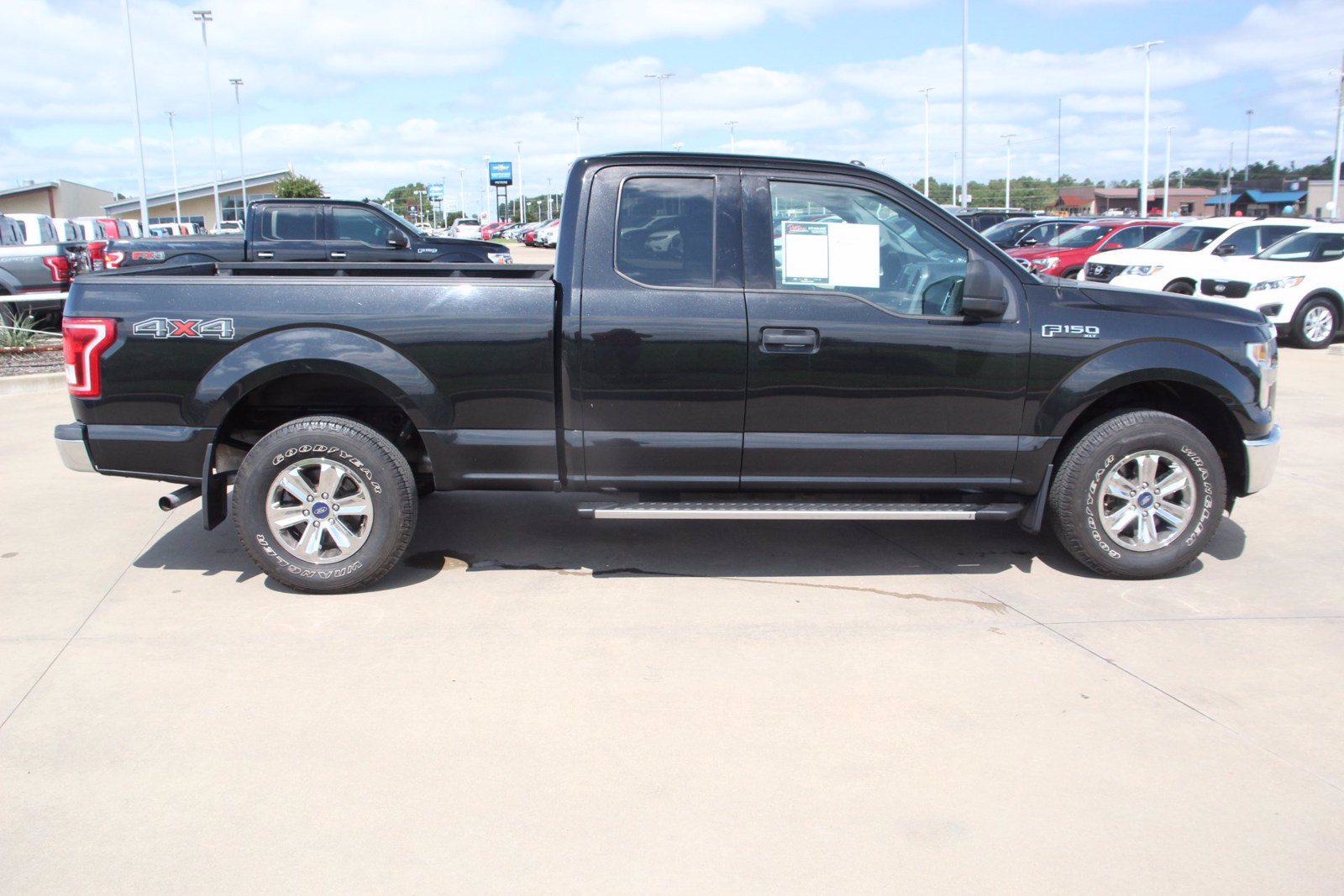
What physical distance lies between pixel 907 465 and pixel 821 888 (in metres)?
2.54

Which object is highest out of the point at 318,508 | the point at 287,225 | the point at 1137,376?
the point at 287,225

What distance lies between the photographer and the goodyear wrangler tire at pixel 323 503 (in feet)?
15.9

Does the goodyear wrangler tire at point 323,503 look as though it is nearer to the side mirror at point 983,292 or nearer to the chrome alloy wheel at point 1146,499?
the side mirror at point 983,292

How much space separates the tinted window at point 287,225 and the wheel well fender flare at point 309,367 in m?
9.44

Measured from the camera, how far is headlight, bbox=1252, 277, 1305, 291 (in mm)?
13805

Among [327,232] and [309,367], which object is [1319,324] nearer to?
[327,232]

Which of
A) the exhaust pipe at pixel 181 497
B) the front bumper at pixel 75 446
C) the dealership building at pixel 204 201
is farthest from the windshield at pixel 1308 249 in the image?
the dealership building at pixel 204 201

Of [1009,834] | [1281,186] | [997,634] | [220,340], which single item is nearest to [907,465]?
[997,634]

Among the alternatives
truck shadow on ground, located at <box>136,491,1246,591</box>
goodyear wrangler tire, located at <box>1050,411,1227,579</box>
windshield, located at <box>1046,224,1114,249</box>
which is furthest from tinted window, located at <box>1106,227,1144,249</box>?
goodyear wrangler tire, located at <box>1050,411,1227,579</box>

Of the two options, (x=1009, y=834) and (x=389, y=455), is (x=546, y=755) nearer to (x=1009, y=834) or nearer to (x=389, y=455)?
(x=1009, y=834)

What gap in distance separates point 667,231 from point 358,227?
9877 millimetres

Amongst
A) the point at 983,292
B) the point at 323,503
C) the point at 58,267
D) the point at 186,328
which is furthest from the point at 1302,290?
the point at 58,267

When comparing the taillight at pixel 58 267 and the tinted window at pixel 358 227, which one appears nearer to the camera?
the tinted window at pixel 358 227

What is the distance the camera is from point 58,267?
554 inches
